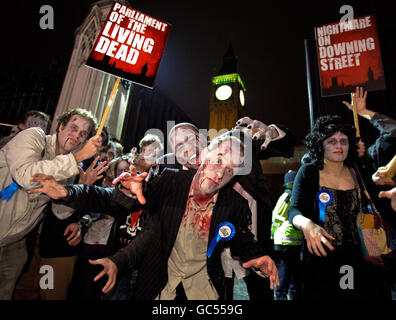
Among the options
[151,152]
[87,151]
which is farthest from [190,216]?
[151,152]

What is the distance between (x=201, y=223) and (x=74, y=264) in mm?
1885

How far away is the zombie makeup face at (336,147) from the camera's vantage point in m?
2.41

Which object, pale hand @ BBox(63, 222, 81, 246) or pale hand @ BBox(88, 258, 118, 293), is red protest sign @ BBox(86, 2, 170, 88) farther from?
pale hand @ BBox(88, 258, 118, 293)

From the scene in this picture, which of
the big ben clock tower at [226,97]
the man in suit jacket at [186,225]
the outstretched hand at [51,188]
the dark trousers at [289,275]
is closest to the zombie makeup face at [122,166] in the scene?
the man in suit jacket at [186,225]

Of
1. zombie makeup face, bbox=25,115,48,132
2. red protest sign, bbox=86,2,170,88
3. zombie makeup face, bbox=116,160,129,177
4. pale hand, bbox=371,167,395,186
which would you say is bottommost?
pale hand, bbox=371,167,395,186

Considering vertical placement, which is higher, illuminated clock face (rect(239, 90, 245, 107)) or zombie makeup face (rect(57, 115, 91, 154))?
illuminated clock face (rect(239, 90, 245, 107))

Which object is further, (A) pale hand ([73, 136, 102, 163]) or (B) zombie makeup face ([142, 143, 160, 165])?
(B) zombie makeup face ([142, 143, 160, 165])

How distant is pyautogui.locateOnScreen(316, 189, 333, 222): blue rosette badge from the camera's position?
84.9 inches

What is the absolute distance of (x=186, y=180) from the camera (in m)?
2.00

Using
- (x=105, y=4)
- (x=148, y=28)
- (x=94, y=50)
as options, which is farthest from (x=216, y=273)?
(x=105, y=4)

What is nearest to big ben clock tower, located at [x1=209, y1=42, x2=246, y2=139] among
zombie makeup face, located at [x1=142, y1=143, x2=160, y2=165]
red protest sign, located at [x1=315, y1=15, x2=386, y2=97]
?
red protest sign, located at [x1=315, y1=15, x2=386, y2=97]

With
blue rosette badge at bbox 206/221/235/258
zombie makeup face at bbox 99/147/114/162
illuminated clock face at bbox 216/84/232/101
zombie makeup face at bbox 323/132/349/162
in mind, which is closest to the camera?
blue rosette badge at bbox 206/221/235/258

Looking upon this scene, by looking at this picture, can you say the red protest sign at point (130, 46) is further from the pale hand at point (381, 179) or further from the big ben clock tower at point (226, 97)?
the big ben clock tower at point (226, 97)

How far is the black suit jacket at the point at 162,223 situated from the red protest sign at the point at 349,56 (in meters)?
3.25
